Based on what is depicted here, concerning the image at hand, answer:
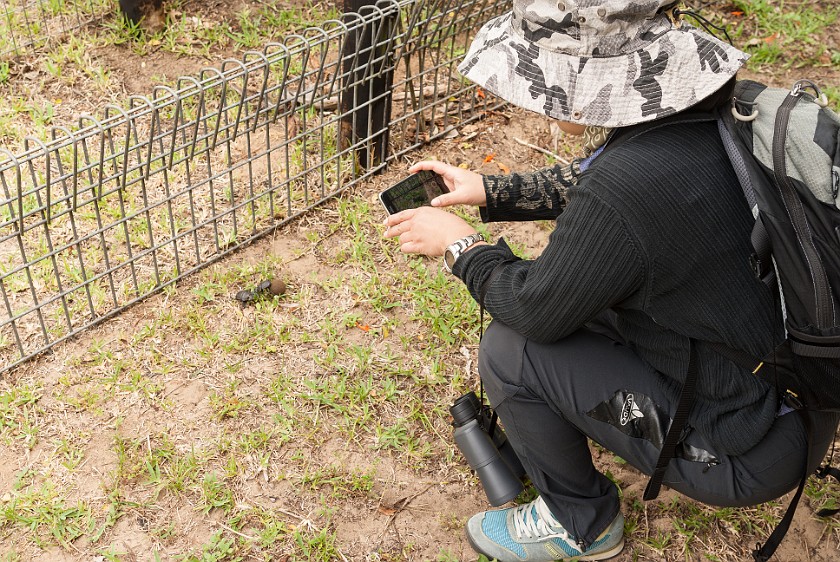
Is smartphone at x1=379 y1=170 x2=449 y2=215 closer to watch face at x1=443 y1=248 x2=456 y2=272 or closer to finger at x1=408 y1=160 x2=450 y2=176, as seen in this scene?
finger at x1=408 y1=160 x2=450 y2=176

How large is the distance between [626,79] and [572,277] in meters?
0.44

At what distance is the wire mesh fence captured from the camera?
14.8 ft

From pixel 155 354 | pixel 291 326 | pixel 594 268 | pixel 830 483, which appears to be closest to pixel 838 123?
pixel 594 268

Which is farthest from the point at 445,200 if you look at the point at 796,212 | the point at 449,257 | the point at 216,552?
the point at 216,552

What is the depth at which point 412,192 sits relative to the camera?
2.73 m

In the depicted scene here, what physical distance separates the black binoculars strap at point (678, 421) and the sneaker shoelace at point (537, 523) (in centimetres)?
36

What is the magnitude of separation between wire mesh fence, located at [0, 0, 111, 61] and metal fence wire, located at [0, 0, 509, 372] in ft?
2.19

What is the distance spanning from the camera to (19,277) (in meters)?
3.26

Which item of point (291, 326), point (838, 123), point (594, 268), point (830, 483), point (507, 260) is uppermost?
point (838, 123)

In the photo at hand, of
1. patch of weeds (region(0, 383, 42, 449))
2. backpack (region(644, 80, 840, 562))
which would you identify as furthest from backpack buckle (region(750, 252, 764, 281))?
patch of weeds (region(0, 383, 42, 449))

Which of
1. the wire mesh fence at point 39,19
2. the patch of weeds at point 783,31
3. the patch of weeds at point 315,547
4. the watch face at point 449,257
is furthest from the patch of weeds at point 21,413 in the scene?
the patch of weeds at point 783,31

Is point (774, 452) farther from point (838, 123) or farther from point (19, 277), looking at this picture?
point (19, 277)

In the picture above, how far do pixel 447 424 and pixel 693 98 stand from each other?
57.3 inches

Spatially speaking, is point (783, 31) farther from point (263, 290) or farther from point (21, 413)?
point (21, 413)
